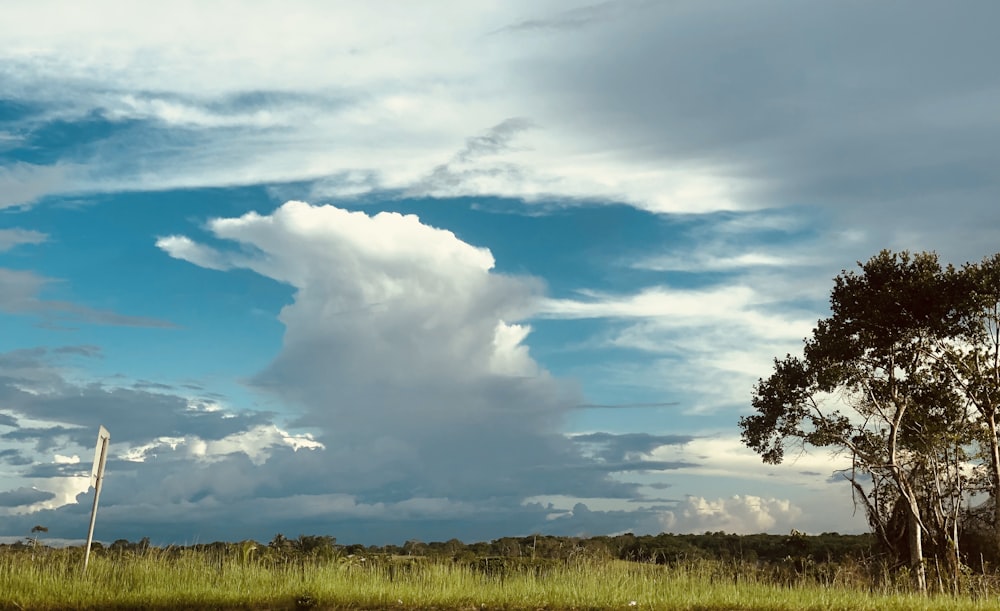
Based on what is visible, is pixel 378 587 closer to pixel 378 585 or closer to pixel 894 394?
pixel 378 585

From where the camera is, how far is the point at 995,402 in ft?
82.8

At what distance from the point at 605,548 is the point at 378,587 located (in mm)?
13903

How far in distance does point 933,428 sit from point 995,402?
2106 mm

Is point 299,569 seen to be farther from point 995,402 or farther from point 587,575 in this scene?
point 995,402

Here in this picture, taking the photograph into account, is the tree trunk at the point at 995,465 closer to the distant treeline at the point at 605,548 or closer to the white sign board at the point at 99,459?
the distant treeline at the point at 605,548

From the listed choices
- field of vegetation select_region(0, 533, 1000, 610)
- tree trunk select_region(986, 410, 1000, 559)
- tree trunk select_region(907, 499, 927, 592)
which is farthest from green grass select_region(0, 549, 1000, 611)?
tree trunk select_region(986, 410, 1000, 559)

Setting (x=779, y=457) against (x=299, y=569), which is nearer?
(x=299, y=569)

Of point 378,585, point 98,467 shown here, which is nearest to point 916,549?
point 378,585

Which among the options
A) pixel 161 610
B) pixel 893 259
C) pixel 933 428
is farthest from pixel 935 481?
pixel 161 610

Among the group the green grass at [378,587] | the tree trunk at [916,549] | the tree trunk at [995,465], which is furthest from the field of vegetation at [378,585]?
the tree trunk at [995,465]

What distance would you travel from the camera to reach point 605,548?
30359 millimetres

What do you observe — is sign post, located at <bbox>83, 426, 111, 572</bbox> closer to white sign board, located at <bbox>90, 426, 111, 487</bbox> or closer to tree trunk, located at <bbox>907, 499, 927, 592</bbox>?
white sign board, located at <bbox>90, 426, 111, 487</bbox>

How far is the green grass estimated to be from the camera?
17.5m

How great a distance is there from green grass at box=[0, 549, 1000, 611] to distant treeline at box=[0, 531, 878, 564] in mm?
1107
